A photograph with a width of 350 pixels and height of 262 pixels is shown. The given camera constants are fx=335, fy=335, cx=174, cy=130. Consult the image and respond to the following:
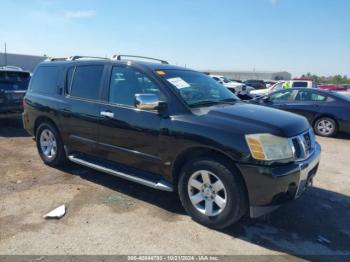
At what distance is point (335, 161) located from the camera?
273 inches

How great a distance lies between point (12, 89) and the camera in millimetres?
9055

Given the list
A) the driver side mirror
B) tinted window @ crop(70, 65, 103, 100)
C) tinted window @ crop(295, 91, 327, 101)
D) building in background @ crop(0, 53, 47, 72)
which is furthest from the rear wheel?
building in background @ crop(0, 53, 47, 72)

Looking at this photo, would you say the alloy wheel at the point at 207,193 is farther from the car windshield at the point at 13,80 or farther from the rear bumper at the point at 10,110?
the car windshield at the point at 13,80

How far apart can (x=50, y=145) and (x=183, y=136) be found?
302cm

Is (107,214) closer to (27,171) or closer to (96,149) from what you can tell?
(96,149)

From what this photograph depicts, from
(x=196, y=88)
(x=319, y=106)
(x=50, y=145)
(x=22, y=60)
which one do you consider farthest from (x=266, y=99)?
(x=22, y=60)

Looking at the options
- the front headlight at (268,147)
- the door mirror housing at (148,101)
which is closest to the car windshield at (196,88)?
the door mirror housing at (148,101)

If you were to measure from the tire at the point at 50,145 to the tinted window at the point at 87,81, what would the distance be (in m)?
0.86

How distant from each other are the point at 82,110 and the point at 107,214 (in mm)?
1679

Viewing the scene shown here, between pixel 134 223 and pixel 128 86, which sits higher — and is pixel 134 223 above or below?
below

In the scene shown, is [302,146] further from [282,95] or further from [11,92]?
[11,92]

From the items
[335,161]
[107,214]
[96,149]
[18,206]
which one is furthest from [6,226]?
[335,161]

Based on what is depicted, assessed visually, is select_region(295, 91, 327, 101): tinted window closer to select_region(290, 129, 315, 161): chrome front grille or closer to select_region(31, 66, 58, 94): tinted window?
select_region(290, 129, 315, 161): chrome front grille

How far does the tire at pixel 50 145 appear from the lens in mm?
5570
